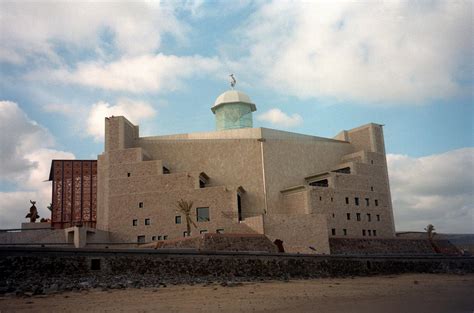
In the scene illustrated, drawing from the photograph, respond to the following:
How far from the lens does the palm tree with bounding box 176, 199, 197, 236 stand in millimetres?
41119

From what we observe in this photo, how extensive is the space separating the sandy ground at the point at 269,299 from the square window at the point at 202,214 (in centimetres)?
1512

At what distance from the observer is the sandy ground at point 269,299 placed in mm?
19417

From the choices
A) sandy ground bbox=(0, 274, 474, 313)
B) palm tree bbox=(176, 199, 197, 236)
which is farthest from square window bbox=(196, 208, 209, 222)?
sandy ground bbox=(0, 274, 474, 313)

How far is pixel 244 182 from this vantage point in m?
48.6

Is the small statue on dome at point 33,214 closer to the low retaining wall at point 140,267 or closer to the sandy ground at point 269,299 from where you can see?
the low retaining wall at point 140,267

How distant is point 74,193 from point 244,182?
1602 centimetres

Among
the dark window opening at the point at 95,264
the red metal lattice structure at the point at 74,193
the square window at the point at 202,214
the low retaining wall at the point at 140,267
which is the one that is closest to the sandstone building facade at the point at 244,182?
the square window at the point at 202,214

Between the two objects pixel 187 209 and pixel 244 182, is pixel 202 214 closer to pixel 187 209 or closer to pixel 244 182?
pixel 187 209

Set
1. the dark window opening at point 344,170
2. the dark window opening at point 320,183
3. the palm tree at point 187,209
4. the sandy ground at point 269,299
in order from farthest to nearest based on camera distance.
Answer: the dark window opening at point 344,170 → the dark window opening at point 320,183 → the palm tree at point 187,209 → the sandy ground at point 269,299

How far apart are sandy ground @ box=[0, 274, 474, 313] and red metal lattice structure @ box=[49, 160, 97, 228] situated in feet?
79.7

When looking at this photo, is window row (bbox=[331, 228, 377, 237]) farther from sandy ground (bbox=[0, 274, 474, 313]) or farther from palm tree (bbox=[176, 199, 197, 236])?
sandy ground (bbox=[0, 274, 474, 313])

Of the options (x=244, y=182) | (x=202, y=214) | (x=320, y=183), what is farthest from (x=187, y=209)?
(x=320, y=183)

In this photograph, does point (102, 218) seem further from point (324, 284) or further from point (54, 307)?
point (54, 307)

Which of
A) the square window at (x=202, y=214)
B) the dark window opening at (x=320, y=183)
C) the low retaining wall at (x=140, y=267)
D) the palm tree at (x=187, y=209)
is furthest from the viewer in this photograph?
the dark window opening at (x=320, y=183)
